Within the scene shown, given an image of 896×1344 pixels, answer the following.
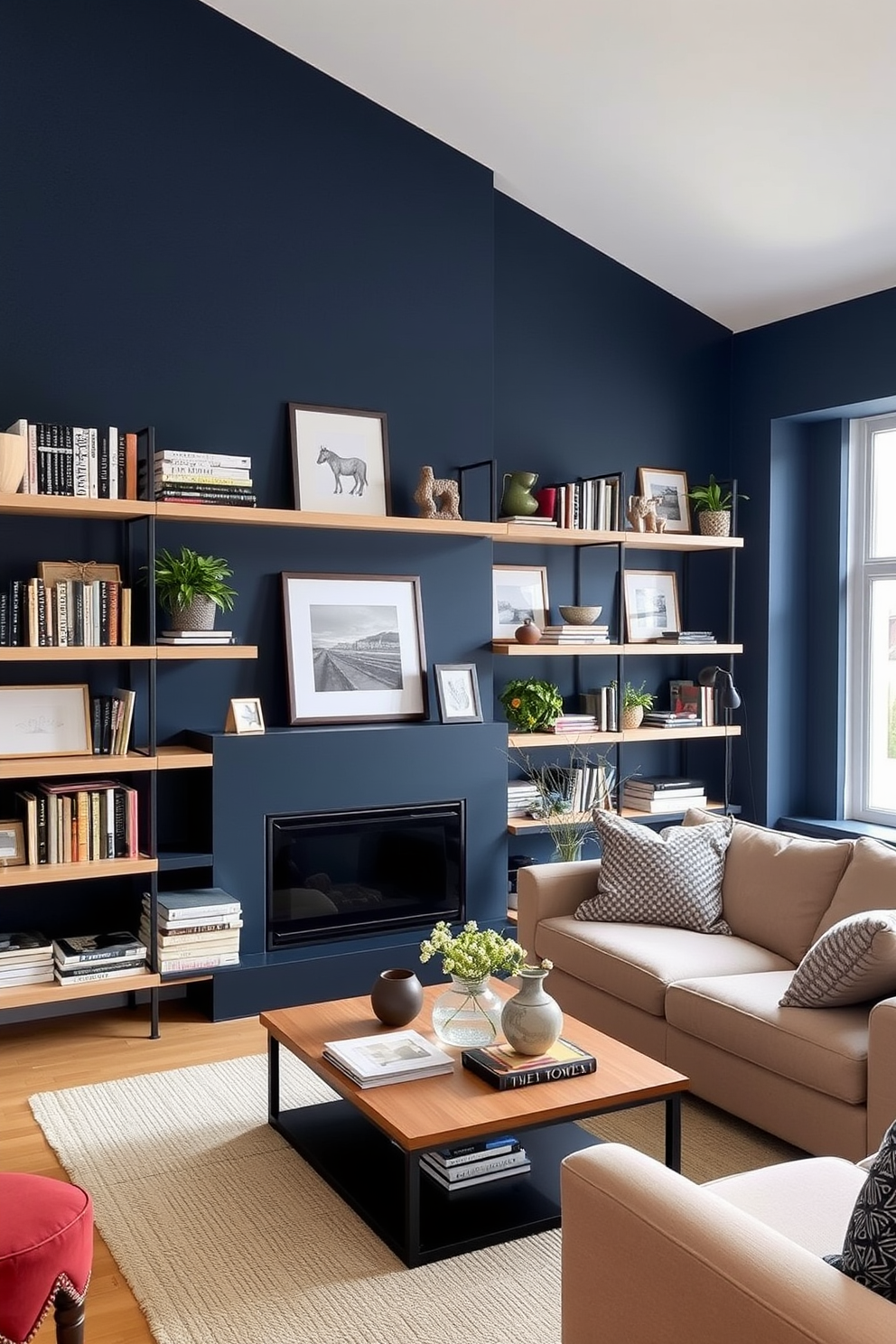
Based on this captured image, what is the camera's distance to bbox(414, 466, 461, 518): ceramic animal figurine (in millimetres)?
4883

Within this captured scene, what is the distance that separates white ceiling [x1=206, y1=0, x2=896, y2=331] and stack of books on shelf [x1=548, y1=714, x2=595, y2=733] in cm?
215

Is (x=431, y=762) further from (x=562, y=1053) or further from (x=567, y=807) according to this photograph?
(x=562, y=1053)

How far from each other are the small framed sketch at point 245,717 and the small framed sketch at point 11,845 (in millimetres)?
817

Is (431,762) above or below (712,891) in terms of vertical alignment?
above

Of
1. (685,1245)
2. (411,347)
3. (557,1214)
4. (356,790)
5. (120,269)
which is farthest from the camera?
(411,347)

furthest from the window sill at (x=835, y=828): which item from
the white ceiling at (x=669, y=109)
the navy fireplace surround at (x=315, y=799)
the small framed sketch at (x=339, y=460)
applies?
the small framed sketch at (x=339, y=460)

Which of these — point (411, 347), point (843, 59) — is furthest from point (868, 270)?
point (411, 347)

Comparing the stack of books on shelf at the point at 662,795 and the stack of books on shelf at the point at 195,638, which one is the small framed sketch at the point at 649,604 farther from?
the stack of books on shelf at the point at 195,638

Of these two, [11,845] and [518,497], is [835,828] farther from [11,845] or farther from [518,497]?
[11,845]

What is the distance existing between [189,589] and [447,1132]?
7.75ft

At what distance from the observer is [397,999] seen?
3119mm

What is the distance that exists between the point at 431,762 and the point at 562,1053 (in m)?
2.06

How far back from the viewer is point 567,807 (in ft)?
17.5

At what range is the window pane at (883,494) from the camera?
5.68 m
